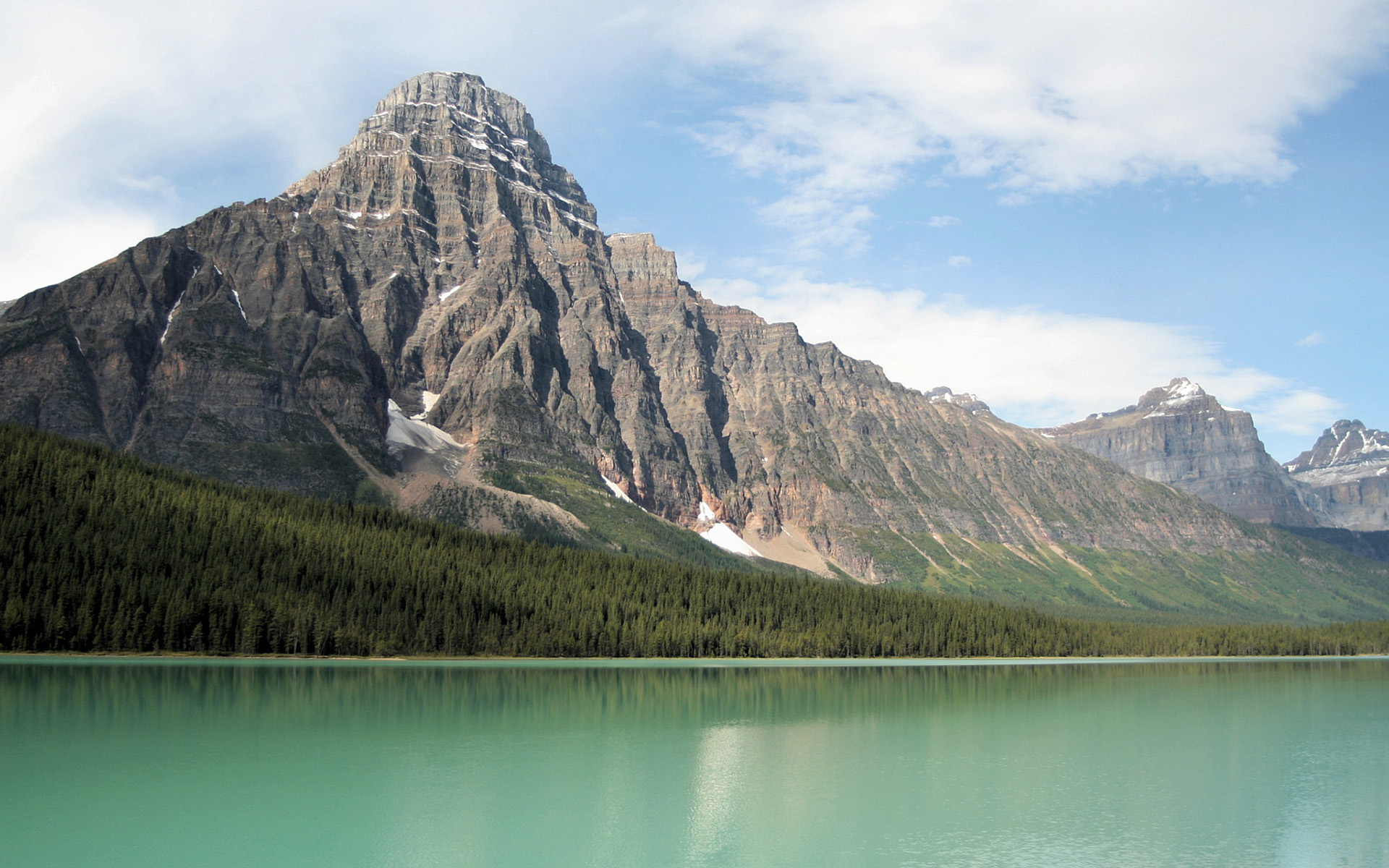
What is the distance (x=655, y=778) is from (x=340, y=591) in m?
102

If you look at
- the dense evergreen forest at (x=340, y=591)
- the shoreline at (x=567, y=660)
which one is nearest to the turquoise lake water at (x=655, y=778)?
the shoreline at (x=567, y=660)

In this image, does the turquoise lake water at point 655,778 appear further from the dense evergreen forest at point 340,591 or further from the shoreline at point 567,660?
the dense evergreen forest at point 340,591

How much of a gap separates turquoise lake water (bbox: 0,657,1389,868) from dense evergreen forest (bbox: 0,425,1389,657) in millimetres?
26185

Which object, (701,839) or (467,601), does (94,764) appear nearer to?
(701,839)

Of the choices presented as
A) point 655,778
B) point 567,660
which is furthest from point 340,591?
point 655,778

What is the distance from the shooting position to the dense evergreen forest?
12431 cm

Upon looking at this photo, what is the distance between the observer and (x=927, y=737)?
70.9 m

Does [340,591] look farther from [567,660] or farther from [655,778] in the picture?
[655,778]

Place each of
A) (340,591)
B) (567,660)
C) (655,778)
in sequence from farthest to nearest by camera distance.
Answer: (340,591) < (567,660) < (655,778)

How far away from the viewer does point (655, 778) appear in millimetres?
53719

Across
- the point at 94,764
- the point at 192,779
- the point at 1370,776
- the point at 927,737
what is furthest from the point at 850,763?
the point at 94,764

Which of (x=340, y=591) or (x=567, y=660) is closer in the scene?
(x=567, y=660)

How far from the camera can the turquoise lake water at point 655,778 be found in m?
39.8

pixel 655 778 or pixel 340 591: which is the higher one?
pixel 340 591
